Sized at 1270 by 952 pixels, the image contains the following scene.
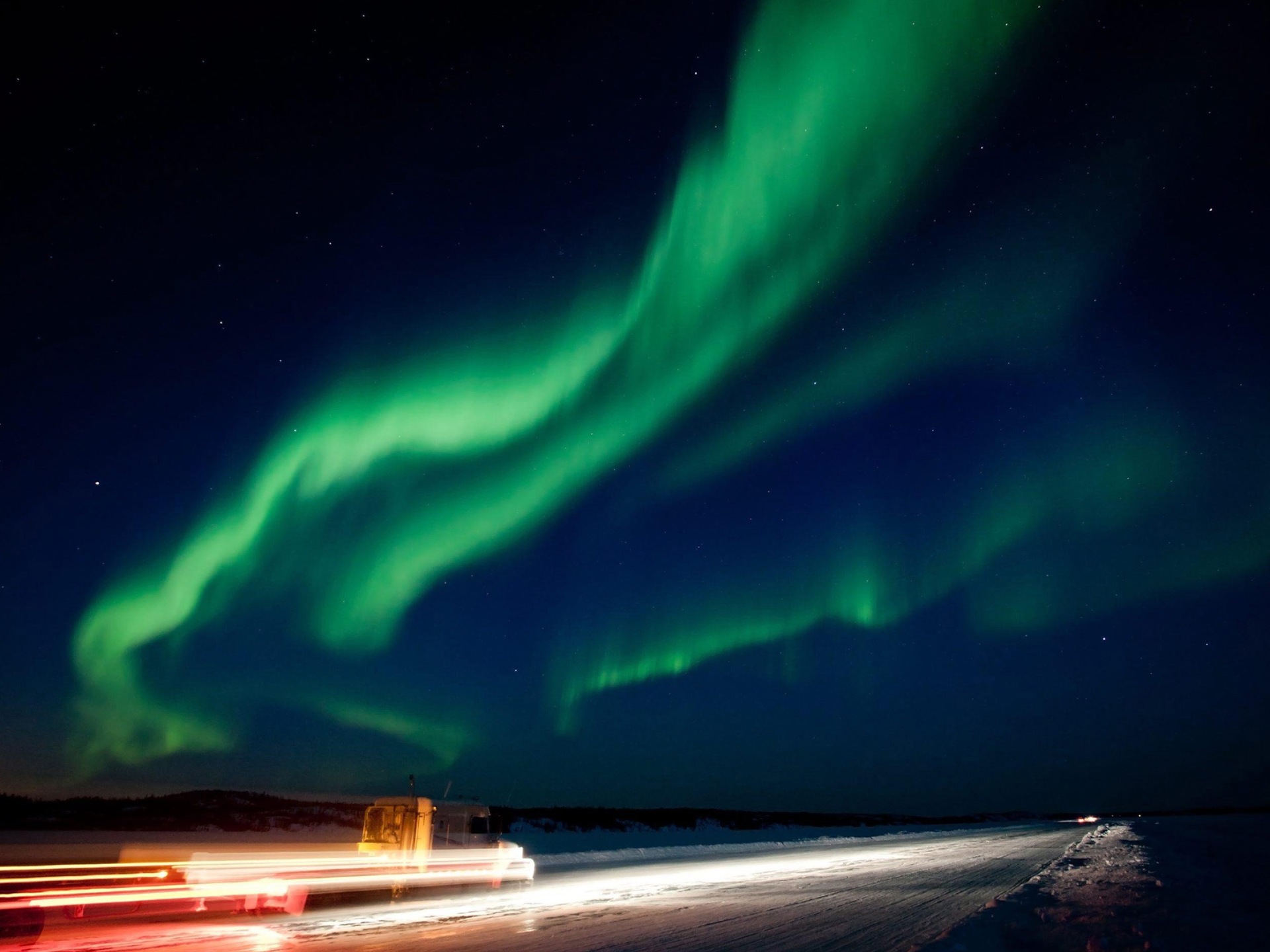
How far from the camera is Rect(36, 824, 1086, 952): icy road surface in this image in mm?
12250

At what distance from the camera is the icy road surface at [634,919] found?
12250mm

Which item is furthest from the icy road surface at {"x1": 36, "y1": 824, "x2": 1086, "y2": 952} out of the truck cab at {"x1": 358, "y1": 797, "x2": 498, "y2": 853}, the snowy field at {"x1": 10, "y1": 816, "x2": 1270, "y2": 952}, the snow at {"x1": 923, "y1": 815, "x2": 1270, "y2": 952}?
the truck cab at {"x1": 358, "y1": 797, "x2": 498, "y2": 853}

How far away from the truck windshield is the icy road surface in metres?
3.49

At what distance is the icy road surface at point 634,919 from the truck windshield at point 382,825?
3.49 m

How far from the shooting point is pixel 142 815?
7138cm

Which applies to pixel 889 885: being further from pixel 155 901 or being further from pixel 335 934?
pixel 155 901

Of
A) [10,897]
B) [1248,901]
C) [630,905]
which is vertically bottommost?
[1248,901]

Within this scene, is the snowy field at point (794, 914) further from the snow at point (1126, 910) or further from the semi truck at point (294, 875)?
the semi truck at point (294, 875)

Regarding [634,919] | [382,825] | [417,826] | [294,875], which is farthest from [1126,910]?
[382,825]

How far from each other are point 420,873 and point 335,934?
309 inches

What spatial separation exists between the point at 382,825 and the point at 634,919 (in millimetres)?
11434

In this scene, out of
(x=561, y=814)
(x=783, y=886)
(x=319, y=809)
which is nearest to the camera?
(x=783, y=886)

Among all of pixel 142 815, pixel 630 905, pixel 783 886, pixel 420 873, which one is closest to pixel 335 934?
pixel 630 905

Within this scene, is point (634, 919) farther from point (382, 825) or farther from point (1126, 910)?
point (382, 825)
